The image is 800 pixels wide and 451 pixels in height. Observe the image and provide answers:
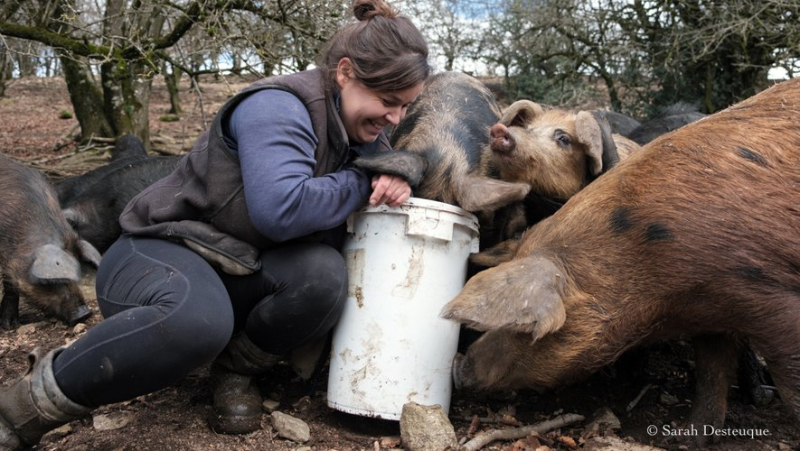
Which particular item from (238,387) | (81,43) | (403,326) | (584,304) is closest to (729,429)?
(584,304)

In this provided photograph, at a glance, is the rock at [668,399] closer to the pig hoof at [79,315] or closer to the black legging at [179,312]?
the black legging at [179,312]

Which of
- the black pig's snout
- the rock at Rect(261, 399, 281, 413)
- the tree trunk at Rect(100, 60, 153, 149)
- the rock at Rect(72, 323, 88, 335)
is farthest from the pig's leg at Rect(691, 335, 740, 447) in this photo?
the tree trunk at Rect(100, 60, 153, 149)

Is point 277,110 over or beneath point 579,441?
over

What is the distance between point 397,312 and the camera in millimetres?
3160

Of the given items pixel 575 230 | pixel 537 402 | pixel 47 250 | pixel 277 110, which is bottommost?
pixel 537 402

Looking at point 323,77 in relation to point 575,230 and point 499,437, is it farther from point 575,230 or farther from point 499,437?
point 499,437

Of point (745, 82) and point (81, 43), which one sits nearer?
point (81, 43)

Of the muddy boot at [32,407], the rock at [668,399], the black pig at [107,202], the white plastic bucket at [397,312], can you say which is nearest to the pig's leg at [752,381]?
the rock at [668,399]

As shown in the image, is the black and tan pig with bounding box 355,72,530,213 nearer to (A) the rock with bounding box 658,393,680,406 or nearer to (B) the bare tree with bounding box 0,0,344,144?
(A) the rock with bounding box 658,393,680,406

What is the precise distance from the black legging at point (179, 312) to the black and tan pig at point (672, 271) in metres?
0.64

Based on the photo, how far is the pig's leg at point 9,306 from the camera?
4.53 m

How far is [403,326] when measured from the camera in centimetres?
316

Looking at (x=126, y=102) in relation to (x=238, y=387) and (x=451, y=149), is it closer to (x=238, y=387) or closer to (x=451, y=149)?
(x=451, y=149)

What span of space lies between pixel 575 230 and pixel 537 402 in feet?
3.04
